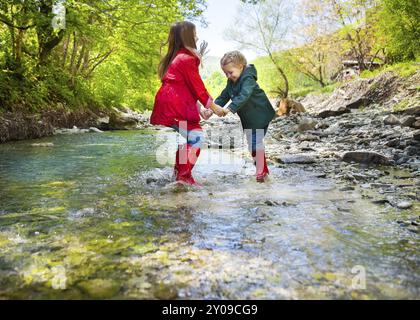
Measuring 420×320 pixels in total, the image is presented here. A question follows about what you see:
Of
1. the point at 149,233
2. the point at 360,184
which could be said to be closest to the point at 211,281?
the point at 149,233

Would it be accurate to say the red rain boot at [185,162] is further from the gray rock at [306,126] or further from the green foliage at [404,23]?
the green foliage at [404,23]

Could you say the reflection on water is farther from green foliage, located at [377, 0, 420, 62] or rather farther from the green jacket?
green foliage, located at [377, 0, 420, 62]

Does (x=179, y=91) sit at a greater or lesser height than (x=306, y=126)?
greater

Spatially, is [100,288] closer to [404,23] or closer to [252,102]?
[252,102]

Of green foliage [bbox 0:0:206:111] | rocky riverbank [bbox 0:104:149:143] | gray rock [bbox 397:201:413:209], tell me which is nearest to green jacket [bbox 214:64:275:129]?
gray rock [bbox 397:201:413:209]

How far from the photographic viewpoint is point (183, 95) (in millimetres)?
4105

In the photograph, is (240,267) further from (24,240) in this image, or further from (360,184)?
(360,184)

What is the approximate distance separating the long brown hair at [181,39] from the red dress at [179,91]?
12 centimetres

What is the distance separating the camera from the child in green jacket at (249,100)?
4477mm

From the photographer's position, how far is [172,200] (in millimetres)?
3477

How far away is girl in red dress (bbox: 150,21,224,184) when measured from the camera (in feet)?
13.3

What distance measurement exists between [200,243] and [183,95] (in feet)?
7.43

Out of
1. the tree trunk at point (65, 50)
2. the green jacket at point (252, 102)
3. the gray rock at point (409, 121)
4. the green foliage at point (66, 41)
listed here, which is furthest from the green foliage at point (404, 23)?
the tree trunk at point (65, 50)

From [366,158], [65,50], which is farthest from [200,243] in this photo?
[65,50]
